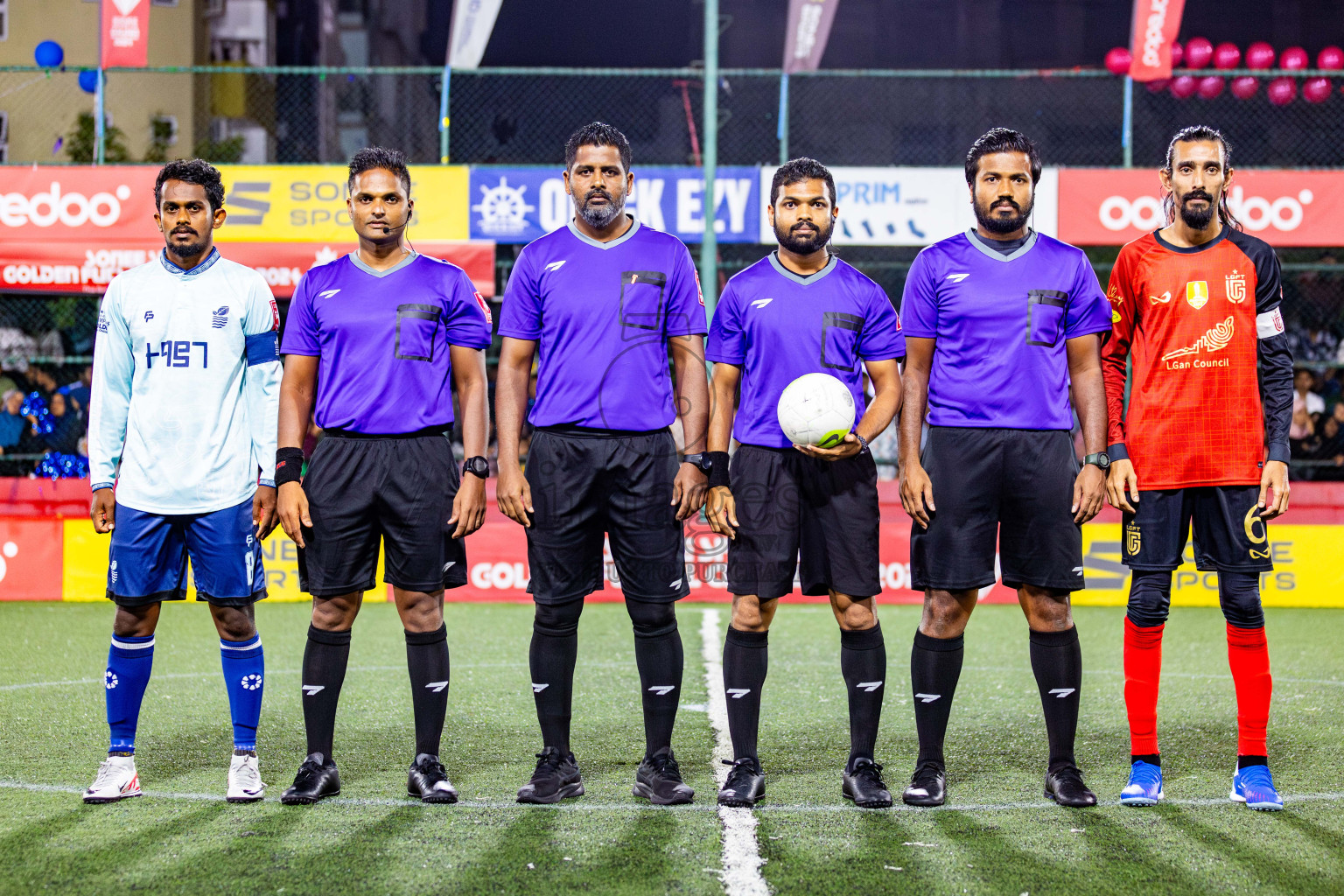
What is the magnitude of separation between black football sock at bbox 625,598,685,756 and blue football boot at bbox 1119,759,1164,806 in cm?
159

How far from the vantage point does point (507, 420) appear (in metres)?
4.35

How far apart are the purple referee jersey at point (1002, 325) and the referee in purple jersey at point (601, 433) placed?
0.83 m

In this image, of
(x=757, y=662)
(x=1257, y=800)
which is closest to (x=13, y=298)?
(x=757, y=662)

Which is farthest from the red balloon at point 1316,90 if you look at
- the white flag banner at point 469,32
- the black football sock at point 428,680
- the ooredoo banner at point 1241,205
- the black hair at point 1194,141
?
the black football sock at point 428,680

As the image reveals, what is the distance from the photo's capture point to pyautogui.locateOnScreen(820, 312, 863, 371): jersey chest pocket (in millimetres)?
4371

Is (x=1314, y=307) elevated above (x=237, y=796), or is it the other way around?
(x=1314, y=307)

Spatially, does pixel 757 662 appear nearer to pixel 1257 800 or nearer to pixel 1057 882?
pixel 1057 882

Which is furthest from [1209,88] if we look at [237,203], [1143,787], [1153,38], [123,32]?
[1143,787]

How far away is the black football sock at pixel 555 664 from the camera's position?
441cm

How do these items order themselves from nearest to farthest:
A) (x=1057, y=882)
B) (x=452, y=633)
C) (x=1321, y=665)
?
(x=1057, y=882) < (x=1321, y=665) < (x=452, y=633)

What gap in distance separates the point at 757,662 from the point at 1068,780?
44.9 inches

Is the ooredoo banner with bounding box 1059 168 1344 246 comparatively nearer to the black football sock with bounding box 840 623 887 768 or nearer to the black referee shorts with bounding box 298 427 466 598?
the black football sock with bounding box 840 623 887 768

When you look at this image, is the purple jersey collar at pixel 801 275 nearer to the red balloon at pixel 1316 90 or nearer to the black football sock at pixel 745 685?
the black football sock at pixel 745 685

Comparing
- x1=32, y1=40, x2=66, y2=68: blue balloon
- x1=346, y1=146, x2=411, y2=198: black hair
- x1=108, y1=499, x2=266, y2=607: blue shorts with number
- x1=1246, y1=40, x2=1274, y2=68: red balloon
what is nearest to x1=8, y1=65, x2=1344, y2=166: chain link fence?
x1=1246, y1=40, x2=1274, y2=68: red balloon
